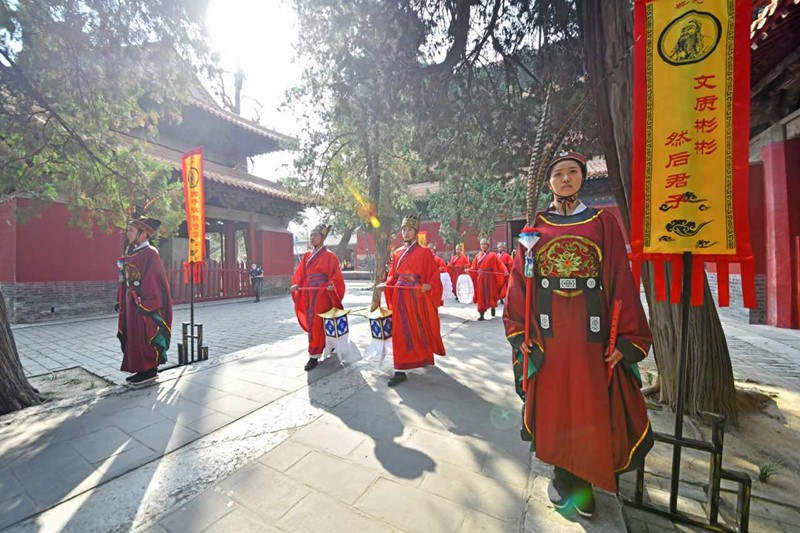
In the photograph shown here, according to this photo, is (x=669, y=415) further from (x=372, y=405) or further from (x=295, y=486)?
(x=295, y=486)

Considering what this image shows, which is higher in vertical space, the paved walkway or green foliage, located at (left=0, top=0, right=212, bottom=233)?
green foliage, located at (left=0, top=0, right=212, bottom=233)

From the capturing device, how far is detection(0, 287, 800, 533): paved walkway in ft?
5.81

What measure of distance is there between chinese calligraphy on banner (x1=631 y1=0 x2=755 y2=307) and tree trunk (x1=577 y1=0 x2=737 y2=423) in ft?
2.88

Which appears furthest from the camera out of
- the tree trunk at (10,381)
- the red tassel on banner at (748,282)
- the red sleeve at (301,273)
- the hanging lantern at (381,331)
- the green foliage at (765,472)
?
the red sleeve at (301,273)

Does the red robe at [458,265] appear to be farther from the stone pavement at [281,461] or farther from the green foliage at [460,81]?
the stone pavement at [281,461]

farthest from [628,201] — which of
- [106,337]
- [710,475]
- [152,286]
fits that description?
[106,337]

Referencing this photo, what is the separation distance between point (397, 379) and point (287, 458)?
163 cm

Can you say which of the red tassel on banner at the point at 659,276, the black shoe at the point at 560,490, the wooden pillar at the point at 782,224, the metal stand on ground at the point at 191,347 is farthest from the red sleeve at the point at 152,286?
the wooden pillar at the point at 782,224

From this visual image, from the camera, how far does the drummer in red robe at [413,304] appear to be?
155 inches

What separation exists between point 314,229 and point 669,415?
13.5 feet

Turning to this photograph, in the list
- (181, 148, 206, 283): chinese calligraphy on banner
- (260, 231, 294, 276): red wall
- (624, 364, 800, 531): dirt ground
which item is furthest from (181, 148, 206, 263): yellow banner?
(260, 231, 294, 276): red wall

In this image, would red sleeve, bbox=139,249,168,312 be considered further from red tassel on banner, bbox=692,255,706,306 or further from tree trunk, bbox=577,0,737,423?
tree trunk, bbox=577,0,737,423

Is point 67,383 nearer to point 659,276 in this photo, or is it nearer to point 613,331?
point 613,331

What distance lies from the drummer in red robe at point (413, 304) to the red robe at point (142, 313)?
2512mm
